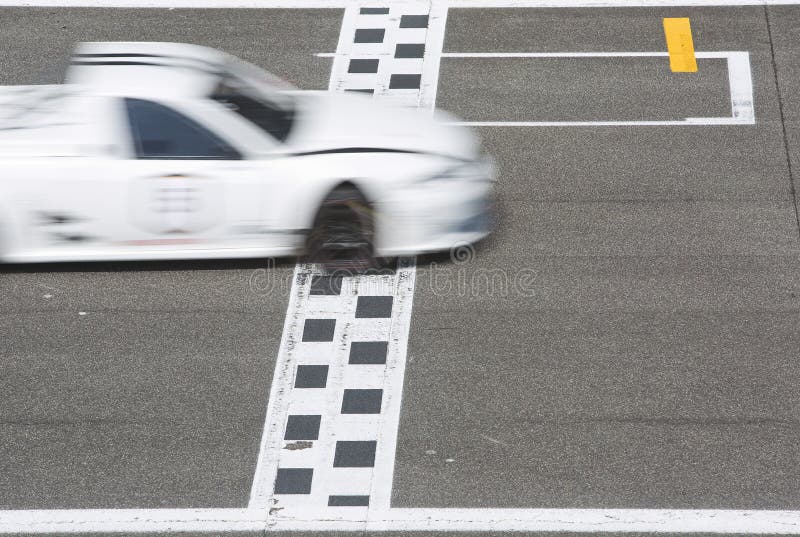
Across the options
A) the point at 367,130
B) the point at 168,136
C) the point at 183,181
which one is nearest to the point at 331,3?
the point at 367,130

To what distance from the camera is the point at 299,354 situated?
7.65 m

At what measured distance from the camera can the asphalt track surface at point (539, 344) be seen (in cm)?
662

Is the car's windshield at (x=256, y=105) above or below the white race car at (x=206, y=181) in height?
above

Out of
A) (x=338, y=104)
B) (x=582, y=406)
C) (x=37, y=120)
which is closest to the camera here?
(x=582, y=406)

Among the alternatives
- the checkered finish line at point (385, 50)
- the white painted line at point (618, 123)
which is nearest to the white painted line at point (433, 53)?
the checkered finish line at point (385, 50)

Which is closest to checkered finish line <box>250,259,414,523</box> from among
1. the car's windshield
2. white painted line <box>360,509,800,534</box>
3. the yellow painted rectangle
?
white painted line <box>360,509,800,534</box>

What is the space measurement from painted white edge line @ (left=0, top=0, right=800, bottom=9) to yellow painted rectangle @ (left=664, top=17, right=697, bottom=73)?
480 mm

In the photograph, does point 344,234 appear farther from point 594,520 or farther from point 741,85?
point 741,85

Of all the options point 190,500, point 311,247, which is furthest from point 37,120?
point 190,500

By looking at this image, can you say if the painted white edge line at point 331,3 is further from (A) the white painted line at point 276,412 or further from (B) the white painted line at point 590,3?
(A) the white painted line at point 276,412

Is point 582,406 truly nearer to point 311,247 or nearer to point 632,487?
point 632,487

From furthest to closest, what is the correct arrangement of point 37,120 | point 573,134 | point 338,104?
point 573,134 → point 338,104 → point 37,120

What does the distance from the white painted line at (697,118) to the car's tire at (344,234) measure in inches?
91.8

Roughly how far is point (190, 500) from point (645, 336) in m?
3.33
